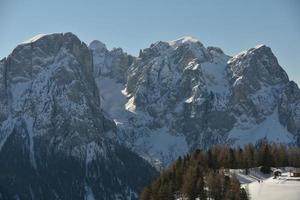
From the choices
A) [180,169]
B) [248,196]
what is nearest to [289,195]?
[248,196]

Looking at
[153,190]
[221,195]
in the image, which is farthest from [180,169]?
[221,195]

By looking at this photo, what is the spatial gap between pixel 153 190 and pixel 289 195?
113ft

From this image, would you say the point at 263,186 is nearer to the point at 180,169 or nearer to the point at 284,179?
the point at 284,179

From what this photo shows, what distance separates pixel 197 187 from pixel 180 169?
21841mm

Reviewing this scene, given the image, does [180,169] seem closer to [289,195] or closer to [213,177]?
[213,177]

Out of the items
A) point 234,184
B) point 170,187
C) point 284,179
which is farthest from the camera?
point 284,179

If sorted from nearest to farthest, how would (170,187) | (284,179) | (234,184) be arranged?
(234,184)
(170,187)
(284,179)

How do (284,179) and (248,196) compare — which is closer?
(248,196)

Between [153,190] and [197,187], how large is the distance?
15874mm

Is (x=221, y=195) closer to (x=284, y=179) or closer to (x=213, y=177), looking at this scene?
(x=213, y=177)

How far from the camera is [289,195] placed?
174000 mm

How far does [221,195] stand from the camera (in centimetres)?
17312

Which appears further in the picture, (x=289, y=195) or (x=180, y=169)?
(x=180, y=169)

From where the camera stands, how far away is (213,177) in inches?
6949
